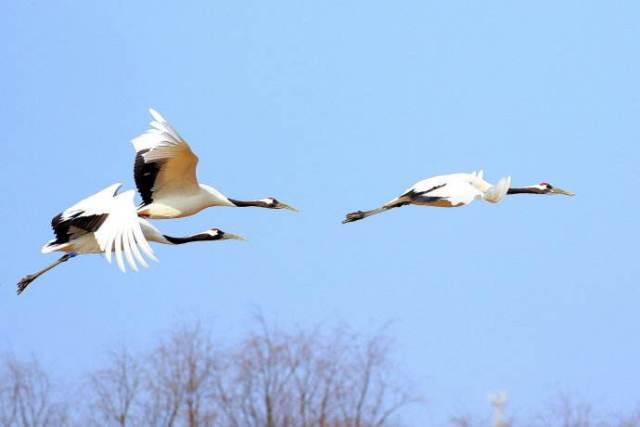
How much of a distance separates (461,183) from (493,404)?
9630mm

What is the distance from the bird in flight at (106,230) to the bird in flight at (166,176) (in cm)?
34

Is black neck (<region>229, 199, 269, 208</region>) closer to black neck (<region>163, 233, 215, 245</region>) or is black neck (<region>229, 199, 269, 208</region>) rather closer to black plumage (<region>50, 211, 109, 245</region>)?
black neck (<region>163, 233, 215, 245</region>)

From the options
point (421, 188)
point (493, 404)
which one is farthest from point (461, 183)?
point (493, 404)

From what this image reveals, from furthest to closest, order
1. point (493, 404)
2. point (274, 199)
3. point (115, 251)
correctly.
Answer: point (274, 199), point (115, 251), point (493, 404)

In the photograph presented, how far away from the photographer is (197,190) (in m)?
18.8

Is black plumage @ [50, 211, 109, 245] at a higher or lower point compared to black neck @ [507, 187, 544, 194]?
lower

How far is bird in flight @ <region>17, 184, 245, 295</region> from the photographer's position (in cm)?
1502

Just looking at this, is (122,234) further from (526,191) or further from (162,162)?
(526,191)

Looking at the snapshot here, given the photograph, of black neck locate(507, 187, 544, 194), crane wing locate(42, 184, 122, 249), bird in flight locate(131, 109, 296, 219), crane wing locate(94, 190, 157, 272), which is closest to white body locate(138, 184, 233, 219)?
bird in flight locate(131, 109, 296, 219)

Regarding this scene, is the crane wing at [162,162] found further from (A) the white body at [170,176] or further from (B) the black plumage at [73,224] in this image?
(B) the black plumage at [73,224]

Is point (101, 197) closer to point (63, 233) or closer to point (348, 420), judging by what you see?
point (63, 233)

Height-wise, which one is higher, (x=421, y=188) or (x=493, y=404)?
(x=421, y=188)

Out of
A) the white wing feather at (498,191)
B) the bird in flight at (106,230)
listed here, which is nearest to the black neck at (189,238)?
the bird in flight at (106,230)

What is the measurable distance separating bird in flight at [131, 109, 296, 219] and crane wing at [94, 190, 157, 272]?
181 centimetres
